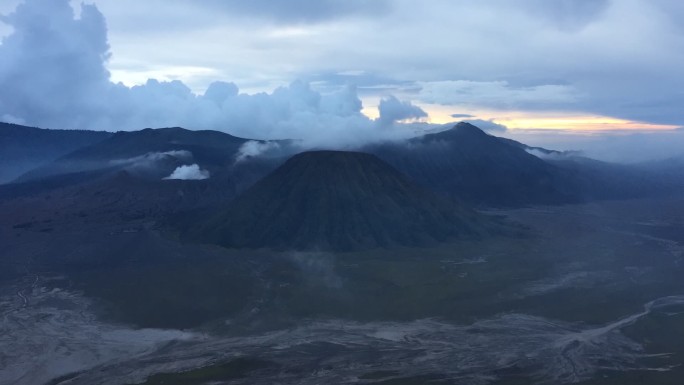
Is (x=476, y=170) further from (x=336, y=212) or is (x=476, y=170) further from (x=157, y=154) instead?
(x=157, y=154)

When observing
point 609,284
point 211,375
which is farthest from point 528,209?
point 211,375

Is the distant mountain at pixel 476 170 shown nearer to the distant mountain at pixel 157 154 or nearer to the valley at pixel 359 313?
the distant mountain at pixel 157 154

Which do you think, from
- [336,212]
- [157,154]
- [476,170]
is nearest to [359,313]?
[336,212]

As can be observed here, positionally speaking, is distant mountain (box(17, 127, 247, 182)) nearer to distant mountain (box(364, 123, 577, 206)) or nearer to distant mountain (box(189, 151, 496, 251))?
distant mountain (box(364, 123, 577, 206))

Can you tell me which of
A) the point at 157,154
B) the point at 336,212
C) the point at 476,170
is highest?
the point at 157,154

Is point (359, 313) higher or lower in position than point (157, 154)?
lower

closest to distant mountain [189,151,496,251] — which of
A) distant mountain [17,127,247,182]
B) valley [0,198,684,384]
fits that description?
valley [0,198,684,384]
